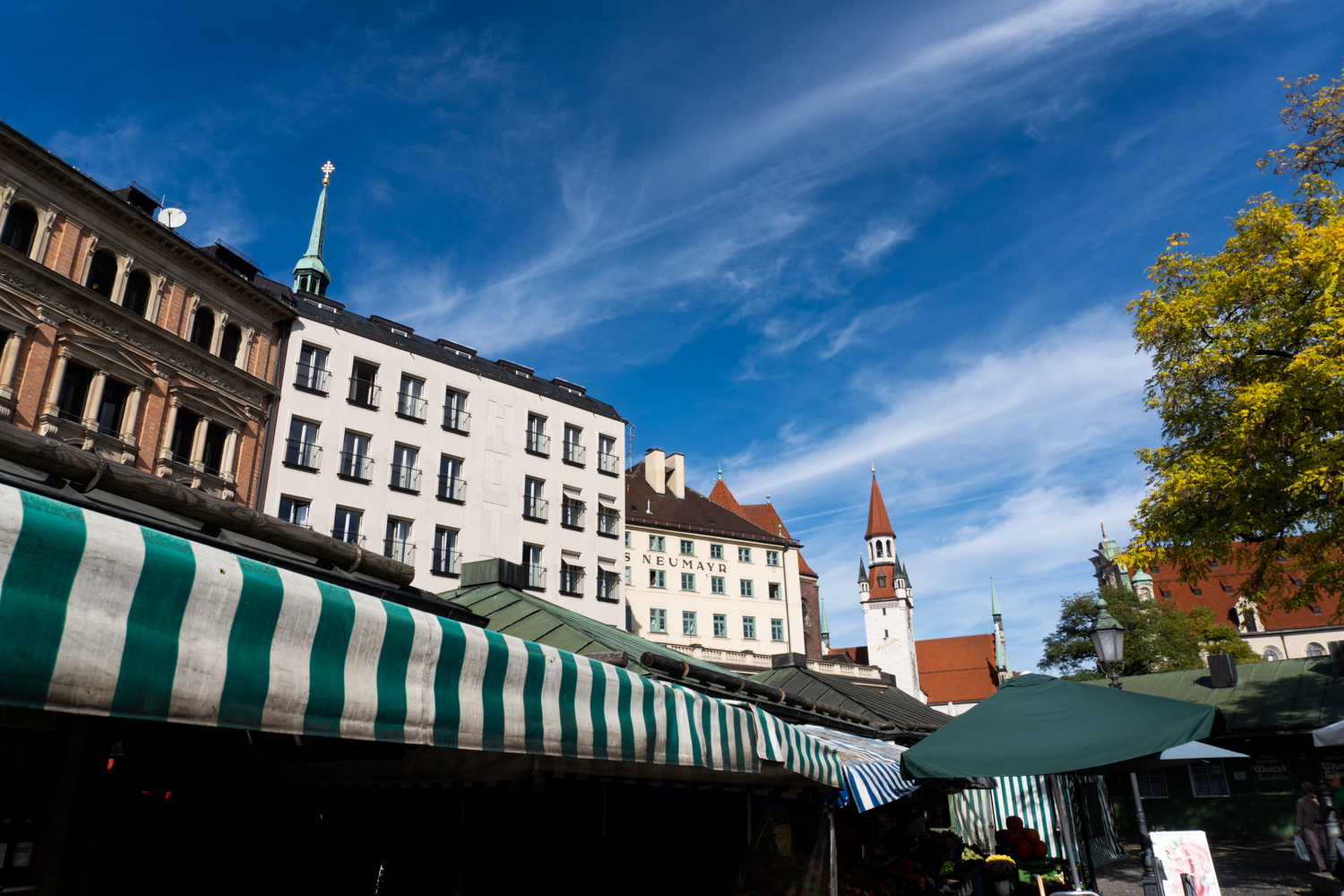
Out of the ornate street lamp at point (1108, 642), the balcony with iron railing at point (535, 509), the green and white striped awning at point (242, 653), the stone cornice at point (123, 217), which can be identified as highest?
the stone cornice at point (123, 217)

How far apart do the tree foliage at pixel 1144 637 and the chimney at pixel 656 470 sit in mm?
30202

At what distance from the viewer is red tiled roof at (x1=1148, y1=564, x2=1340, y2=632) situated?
80.6 m

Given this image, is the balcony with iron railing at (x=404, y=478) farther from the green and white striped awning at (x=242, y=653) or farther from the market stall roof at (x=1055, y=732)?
the green and white striped awning at (x=242, y=653)

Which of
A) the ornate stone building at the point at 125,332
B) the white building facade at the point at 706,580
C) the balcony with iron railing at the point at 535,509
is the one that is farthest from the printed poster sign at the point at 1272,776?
the ornate stone building at the point at 125,332

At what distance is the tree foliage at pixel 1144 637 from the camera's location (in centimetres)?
5597

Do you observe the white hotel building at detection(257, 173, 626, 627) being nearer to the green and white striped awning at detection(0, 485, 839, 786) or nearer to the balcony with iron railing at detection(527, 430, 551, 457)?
the balcony with iron railing at detection(527, 430, 551, 457)

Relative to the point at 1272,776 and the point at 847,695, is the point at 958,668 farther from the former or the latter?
the point at 847,695

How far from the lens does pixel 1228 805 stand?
26.7 m

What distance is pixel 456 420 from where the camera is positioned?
1492 inches

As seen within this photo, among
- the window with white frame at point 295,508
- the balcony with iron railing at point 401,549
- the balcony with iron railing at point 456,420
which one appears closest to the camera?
the window with white frame at point 295,508

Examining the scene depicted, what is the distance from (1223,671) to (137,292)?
3836cm

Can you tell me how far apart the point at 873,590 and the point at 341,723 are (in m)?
97.7

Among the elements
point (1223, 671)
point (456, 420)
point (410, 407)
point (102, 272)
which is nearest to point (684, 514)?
point (456, 420)

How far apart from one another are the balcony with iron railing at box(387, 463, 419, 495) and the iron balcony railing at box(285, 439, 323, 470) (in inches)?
123
